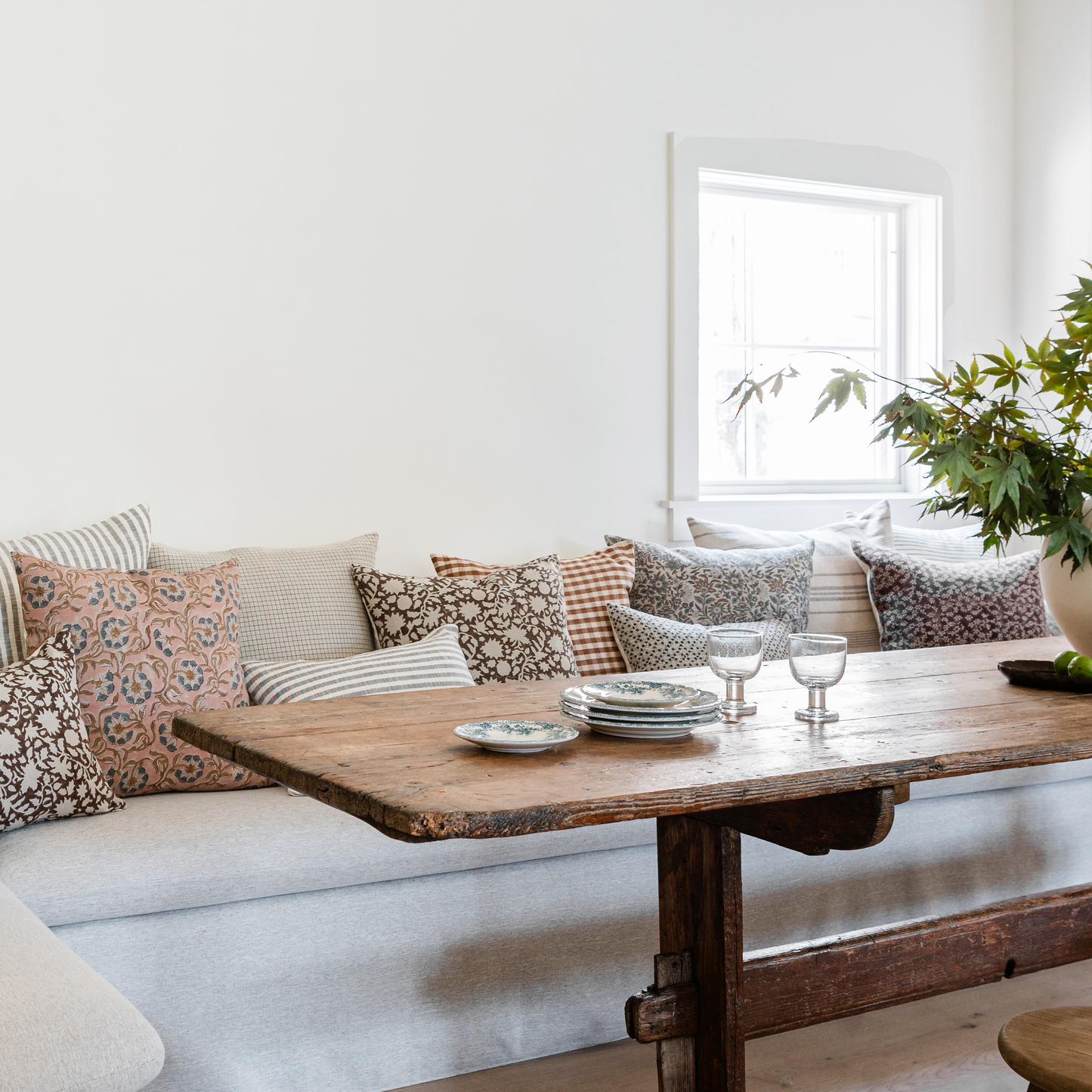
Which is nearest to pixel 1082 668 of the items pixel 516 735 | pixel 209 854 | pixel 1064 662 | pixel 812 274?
pixel 1064 662

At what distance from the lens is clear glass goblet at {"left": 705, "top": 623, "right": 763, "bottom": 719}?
158 centimetres

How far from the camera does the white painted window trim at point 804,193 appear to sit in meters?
3.38

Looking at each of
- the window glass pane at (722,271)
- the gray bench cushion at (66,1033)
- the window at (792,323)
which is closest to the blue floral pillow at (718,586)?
the window at (792,323)

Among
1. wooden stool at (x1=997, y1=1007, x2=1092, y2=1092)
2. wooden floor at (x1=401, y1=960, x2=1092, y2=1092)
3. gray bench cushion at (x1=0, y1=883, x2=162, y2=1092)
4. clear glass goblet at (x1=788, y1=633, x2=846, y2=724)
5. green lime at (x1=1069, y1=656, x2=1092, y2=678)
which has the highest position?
clear glass goblet at (x1=788, y1=633, x2=846, y2=724)

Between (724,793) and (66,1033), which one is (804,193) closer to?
(724,793)

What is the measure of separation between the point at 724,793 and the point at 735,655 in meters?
0.42

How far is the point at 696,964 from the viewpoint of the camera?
4.92 feet

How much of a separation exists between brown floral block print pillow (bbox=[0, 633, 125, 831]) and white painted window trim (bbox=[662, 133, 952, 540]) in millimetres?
1923

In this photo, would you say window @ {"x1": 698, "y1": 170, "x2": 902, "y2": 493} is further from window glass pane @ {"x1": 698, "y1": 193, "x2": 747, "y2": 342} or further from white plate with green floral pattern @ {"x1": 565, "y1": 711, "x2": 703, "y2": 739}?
white plate with green floral pattern @ {"x1": 565, "y1": 711, "x2": 703, "y2": 739}

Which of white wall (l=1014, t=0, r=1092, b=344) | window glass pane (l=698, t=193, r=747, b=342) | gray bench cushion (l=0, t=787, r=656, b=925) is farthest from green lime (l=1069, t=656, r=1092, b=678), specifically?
white wall (l=1014, t=0, r=1092, b=344)

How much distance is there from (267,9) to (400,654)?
68.3 inches

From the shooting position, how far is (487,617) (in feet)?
8.41

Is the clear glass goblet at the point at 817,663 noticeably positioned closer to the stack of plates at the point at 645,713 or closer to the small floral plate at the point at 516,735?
the stack of plates at the point at 645,713

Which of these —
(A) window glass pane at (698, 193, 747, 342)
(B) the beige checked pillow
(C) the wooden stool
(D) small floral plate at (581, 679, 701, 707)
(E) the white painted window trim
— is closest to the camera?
(C) the wooden stool
